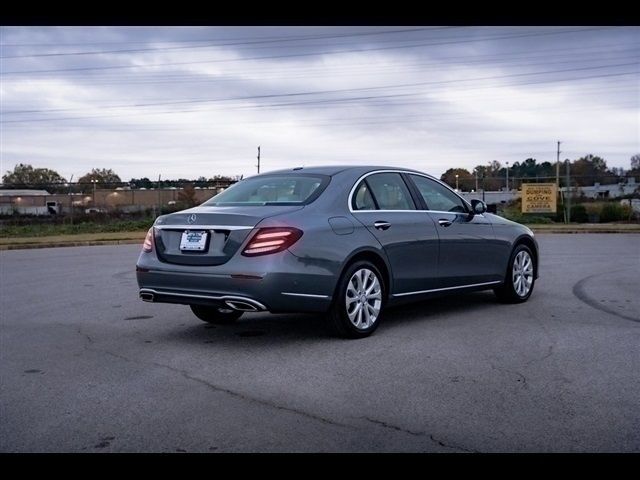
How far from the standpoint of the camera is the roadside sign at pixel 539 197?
32094mm

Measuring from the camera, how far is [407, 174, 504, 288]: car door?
26.9 feet

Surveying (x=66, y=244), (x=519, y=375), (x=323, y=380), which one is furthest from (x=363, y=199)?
(x=66, y=244)

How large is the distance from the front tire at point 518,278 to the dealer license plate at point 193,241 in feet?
12.9

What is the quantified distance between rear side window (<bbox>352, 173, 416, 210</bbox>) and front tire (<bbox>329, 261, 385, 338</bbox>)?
67 cm

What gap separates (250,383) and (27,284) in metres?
7.59

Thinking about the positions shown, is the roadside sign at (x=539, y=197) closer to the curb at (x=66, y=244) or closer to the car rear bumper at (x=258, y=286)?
the curb at (x=66, y=244)

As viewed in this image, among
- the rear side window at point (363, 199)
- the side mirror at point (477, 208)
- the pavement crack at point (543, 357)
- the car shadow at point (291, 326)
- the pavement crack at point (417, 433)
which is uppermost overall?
the rear side window at point (363, 199)

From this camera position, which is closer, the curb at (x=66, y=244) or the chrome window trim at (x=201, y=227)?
the chrome window trim at (x=201, y=227)

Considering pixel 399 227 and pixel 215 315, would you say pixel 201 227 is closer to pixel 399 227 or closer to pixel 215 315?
pixel 215 315

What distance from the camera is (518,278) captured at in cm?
929

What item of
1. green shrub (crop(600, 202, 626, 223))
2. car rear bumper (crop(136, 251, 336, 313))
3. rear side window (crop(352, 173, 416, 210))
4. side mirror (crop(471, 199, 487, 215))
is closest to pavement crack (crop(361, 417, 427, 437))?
car rear bumper (crop(136, 251, 336, 313))

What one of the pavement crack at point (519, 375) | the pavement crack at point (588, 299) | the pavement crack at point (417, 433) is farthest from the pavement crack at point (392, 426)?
the pavement crack at point (588, 299)
